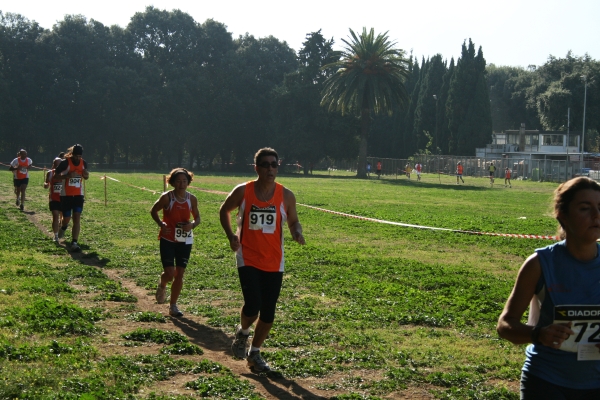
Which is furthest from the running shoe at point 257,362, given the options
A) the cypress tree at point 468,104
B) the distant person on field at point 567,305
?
the cypress tree at point 468,104

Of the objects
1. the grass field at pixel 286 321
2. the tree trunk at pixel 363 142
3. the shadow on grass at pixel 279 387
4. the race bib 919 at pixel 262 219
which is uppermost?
the tree trunk at pixel 363 142

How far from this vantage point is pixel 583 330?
340cm

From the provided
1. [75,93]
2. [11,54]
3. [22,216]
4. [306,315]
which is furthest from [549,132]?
[306,315]

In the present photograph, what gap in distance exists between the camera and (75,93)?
7994 cm

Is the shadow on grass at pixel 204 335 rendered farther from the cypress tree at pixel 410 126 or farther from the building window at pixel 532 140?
the cypress tree at pixel 410 126

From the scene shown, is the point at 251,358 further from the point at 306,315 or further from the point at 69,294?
the point at 69,294

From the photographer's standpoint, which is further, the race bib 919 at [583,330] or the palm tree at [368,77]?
the palm tree at [368,77]

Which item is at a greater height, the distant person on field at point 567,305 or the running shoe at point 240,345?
the distant person on field at point 567,305

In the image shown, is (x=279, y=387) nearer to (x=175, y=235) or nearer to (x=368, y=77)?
(x=175, y=235)

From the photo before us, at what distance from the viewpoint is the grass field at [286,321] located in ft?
19.6

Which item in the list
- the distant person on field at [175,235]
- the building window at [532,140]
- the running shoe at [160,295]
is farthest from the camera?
the building window at [532,140]

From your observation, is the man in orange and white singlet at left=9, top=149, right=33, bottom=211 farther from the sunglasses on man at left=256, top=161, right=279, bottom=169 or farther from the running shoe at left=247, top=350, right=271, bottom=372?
the running shoe at left=247, top=350, right=271, bottom=372

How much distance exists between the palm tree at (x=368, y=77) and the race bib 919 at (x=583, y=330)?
60150 mm

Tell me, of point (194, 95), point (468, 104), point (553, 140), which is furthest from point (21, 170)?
point (553, 140)
